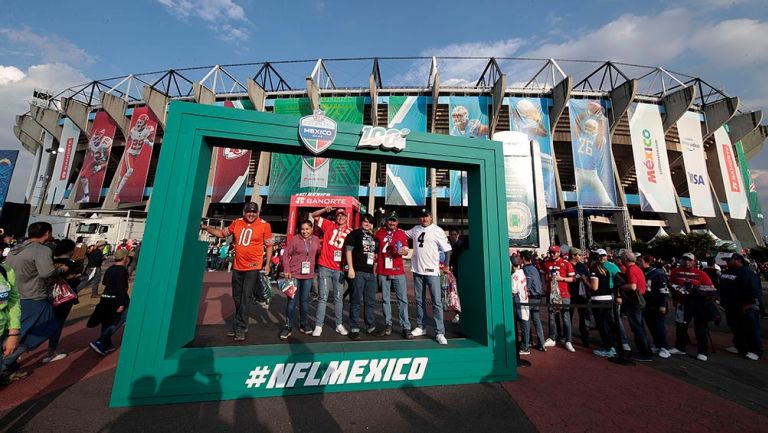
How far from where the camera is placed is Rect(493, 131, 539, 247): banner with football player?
10.3m

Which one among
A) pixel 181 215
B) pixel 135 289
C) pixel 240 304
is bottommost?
pixel 240 304

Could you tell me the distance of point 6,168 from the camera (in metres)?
13.5

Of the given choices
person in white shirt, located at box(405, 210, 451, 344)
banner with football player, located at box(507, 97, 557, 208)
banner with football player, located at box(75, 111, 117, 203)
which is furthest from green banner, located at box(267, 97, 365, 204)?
person in white shirt, located at box(405, 210, 451, 344)

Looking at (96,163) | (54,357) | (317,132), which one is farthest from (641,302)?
(96,163)

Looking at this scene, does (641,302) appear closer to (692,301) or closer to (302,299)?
(692,301)

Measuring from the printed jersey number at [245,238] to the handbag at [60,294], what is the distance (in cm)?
215

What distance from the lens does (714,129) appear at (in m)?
27.4

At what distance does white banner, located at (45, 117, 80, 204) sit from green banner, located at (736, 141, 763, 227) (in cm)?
6968

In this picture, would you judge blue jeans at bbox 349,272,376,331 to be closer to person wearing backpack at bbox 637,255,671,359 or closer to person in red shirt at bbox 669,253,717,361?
person wearing backpack at bbox 637,255,671,359

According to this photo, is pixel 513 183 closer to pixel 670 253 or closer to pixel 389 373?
pixel 389 373

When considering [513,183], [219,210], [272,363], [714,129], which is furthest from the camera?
[219,210]

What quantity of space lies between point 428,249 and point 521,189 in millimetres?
7461

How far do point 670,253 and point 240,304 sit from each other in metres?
26.3

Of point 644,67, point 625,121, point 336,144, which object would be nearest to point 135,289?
point 336,144
